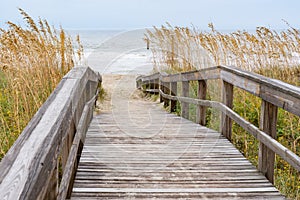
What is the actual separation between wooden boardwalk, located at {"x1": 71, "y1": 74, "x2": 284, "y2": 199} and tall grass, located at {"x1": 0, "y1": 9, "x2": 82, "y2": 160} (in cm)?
78

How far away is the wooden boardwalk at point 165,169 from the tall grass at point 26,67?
783mm

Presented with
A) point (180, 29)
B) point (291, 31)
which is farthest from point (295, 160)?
point (180, 29)

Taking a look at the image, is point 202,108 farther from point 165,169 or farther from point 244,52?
point 165,169

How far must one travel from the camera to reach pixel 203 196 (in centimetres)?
245

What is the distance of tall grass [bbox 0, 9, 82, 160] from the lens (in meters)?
4.05

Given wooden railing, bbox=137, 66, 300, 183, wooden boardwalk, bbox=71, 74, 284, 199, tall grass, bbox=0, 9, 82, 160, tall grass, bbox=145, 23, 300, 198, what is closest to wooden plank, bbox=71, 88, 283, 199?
wooden boardwalk, bbox=71, 74, 284, 199

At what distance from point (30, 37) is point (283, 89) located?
3456 mm

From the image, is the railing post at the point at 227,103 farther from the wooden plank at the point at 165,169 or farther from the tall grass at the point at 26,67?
the tall grass at the point at 26,67

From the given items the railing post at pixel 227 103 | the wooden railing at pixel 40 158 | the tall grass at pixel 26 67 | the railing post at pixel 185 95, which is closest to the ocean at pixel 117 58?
the railing post at pixel 185 95

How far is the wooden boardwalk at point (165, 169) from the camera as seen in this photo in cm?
250

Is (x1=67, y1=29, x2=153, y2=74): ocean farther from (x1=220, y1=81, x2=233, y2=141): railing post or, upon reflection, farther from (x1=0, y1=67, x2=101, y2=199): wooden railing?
(x1=0, y1=67, x2=101, y2=199): wooden railing

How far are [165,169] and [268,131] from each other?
0.88 meters

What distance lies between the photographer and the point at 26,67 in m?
4.60

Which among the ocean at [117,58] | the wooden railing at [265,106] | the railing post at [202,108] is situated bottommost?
the ocean at [117,58]
